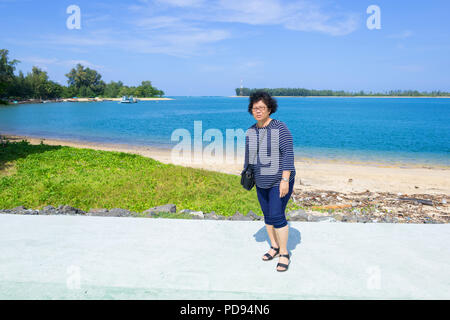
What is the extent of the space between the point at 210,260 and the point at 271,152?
139cm

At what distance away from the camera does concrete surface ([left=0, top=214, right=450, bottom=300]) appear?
3148 mm

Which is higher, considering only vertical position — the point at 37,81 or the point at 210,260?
the point at 37,81

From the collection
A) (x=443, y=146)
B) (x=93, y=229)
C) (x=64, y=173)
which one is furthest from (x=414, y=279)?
(x=443, y=146)

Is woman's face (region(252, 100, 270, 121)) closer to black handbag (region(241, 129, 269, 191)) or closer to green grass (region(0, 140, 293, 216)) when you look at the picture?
black handbag (region(241, 129, 269, 191))

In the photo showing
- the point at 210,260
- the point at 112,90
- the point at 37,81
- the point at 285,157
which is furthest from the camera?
the point at 112,90

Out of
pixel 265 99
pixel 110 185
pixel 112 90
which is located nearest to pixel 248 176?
pixel 265 99

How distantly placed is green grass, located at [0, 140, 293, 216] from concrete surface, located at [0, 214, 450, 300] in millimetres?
2772

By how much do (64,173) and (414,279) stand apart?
1002 centimetres

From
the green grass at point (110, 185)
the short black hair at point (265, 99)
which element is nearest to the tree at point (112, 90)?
the green grass at point (110, 185)

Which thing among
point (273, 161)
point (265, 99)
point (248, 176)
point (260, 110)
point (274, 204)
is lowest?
point (274, 204)

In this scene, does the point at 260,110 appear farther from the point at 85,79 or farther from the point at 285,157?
the point at 85,79

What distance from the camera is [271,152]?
145 inches

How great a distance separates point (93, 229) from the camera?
15.9ft
